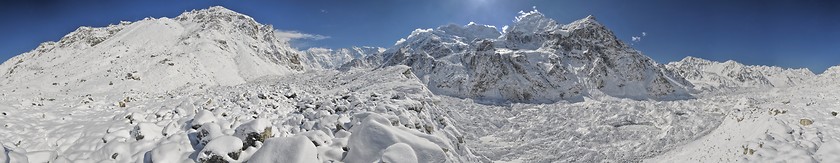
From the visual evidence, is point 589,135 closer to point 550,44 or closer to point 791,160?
point 791,160

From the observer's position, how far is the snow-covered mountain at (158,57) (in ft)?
123

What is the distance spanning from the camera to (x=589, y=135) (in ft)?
85.6

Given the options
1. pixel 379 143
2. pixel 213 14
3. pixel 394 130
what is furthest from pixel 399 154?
pixel 213 14

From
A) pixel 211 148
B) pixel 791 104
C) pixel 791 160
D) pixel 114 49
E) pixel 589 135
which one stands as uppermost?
pixel 114 49

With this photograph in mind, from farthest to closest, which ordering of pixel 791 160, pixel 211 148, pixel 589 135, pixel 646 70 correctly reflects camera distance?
pixel 646 70
pixel 589 135
pixel 791 160
pixel 211 148

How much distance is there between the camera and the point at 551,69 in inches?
2361

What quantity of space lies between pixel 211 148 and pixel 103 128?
15.8 feet

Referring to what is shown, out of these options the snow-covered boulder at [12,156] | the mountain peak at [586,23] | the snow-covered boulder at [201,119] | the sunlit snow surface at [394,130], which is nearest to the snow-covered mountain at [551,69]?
the mountain peak at [586,23]

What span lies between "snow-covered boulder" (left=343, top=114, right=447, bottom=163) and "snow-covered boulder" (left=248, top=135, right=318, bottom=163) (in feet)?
3.92

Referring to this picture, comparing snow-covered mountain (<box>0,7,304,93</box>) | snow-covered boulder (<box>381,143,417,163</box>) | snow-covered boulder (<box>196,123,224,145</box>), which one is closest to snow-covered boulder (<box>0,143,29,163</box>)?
snow-covered boulder (<box>196,123,224,145</box>)

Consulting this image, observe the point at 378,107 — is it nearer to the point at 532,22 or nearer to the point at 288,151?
the point at 288,151

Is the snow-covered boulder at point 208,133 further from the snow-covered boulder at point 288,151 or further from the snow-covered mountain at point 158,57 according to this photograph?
the snow-covered mountain at point 158,57

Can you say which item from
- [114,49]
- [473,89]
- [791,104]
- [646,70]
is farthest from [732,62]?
[114,49]

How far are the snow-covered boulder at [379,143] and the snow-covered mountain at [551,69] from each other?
4105 cm
